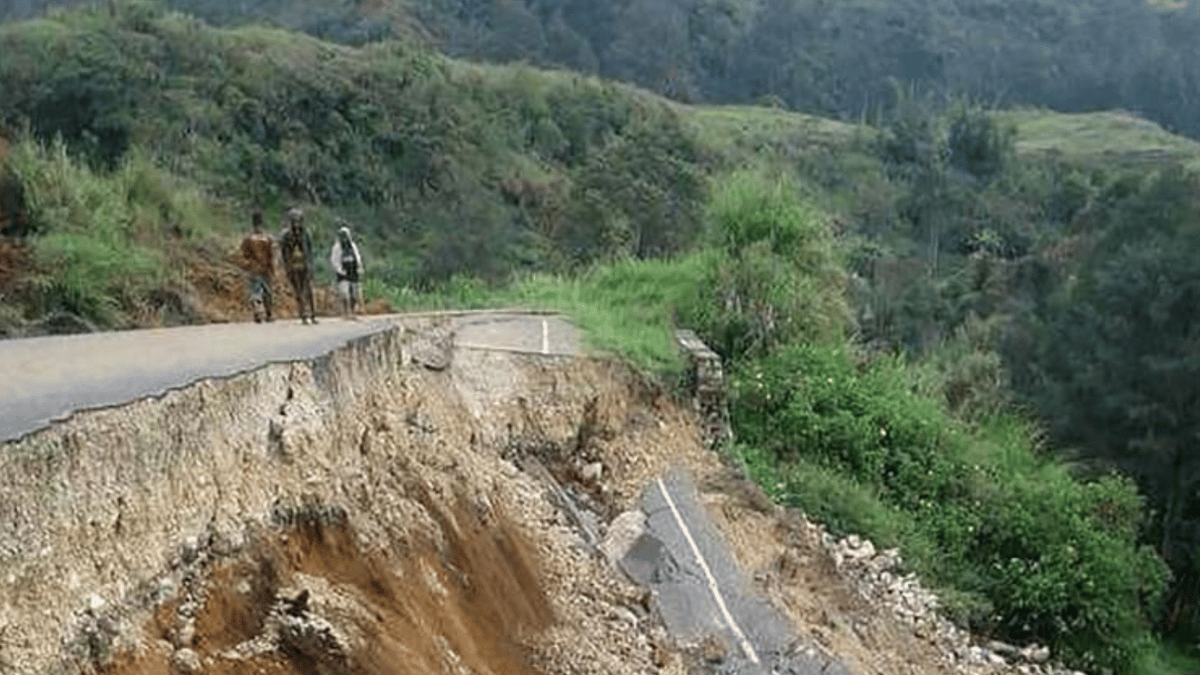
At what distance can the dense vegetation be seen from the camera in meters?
16.8

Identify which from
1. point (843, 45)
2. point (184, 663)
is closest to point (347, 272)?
point (184, 663)

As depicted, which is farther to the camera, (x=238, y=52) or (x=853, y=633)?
(x=238, y=52)

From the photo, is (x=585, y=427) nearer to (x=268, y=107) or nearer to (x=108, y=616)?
(x=108, y=616)

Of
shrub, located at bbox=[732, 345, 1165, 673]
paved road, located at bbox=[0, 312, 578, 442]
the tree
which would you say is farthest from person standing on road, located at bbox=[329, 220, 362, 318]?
the tree

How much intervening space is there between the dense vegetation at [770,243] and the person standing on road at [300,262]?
3848 mm

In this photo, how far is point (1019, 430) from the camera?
19.8m

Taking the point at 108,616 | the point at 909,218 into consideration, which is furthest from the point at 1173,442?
the point at 909,218

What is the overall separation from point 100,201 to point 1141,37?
93.1 meters

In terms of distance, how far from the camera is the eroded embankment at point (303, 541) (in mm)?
6504

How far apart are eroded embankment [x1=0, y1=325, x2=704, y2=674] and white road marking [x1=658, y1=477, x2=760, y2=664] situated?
1108 mm

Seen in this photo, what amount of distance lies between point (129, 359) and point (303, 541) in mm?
2218

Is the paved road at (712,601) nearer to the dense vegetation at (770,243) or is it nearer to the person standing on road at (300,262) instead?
the dense vegetation at (770,243)

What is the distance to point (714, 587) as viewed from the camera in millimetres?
12672

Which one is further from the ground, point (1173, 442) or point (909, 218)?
point (1173, 442)
